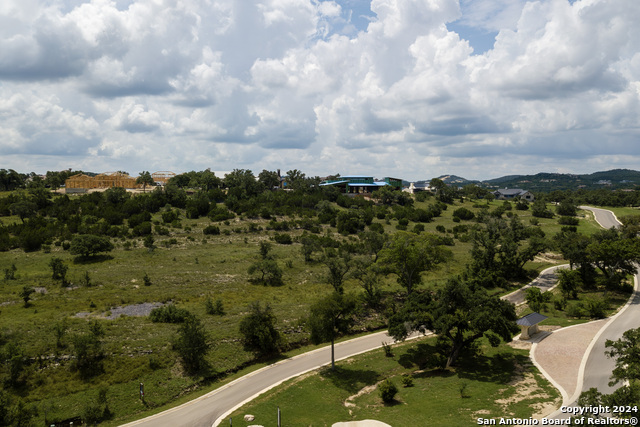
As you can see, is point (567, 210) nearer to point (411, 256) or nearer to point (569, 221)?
point (569, 221)

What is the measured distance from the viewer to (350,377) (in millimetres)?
32125

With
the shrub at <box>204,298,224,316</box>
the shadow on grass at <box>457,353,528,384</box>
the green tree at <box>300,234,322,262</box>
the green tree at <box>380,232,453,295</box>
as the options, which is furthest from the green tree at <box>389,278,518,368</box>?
the green tree at <box>300,234,322,262</box>

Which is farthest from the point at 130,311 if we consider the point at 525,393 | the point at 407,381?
the point at 525,393

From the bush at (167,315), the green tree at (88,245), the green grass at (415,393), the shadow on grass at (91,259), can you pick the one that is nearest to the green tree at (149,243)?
the shadow on grass at (91,259)

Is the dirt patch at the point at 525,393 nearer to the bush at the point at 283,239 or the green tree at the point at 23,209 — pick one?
the bush at the point at 283,239

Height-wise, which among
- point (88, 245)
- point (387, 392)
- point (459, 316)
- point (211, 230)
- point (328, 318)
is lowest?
point (387, 392)

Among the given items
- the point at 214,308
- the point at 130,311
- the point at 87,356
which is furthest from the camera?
the point at 214,308

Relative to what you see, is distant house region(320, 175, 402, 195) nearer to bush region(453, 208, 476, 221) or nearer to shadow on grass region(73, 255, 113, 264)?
bush region(453, 208, 476, 221)

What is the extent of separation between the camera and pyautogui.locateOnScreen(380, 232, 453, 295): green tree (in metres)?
48.6

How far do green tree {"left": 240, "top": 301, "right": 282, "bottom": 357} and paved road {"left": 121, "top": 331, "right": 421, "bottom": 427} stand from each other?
2.36m

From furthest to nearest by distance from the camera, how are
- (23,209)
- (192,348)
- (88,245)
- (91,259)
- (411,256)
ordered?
(23,209)
(91,259)
(88,245)
(411,256)
(192,348)

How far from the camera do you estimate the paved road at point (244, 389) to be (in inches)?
1040

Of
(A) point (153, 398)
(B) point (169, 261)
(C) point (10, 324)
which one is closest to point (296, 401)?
(A) point (153, 398)

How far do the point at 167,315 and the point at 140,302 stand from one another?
7902 mm
